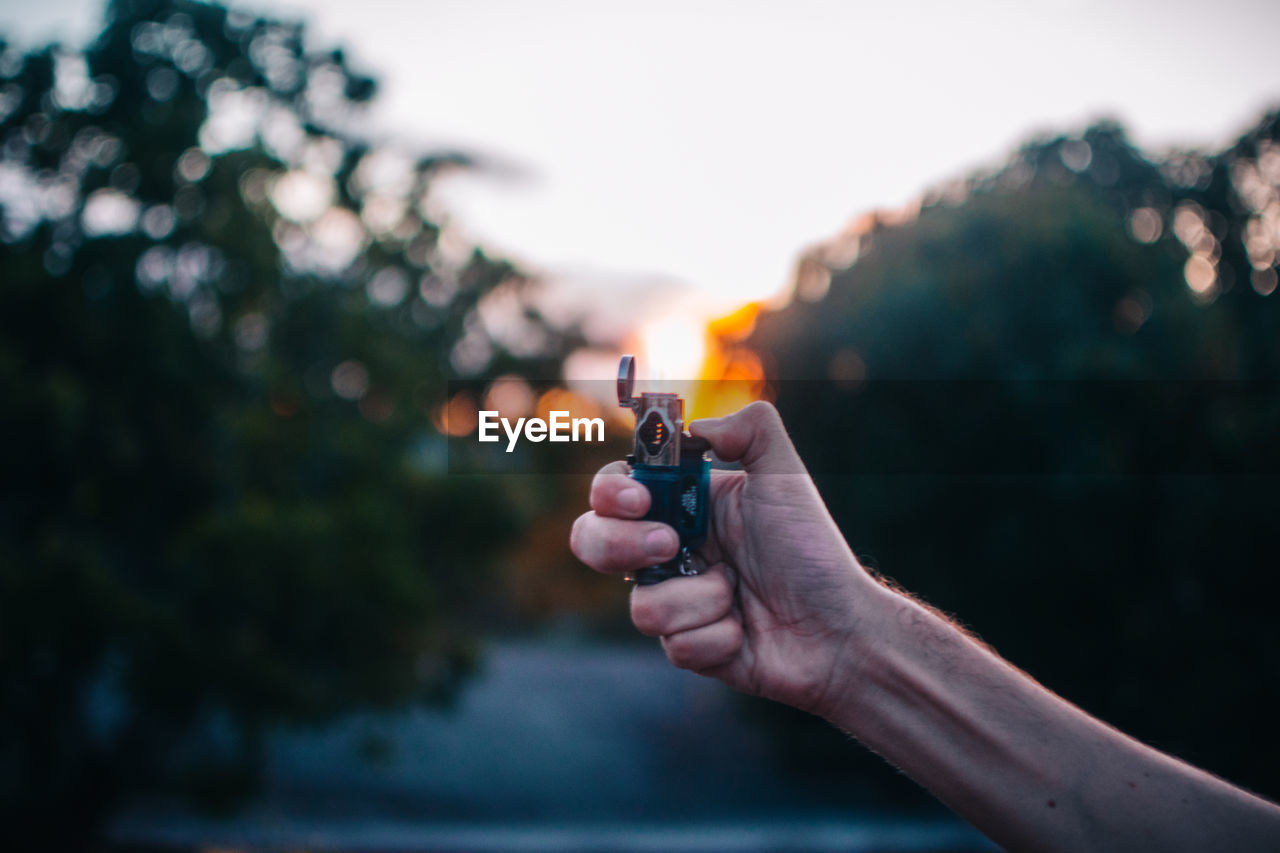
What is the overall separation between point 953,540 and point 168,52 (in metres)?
10.1

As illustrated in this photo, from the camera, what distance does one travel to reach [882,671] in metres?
1.93

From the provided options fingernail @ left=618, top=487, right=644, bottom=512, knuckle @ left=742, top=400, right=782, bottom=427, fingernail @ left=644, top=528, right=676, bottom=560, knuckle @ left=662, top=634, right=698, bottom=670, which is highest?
knuckle @ left=742, top=400, right=782, bottom=427

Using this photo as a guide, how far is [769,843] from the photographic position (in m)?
10.2

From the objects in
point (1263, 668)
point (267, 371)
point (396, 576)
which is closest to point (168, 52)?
point (267, 371)

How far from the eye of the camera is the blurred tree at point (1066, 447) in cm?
870

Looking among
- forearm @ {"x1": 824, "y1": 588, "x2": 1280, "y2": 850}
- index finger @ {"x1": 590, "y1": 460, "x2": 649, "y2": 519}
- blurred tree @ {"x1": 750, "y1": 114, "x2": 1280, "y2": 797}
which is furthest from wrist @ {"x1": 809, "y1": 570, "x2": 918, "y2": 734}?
blurred tree @ {"x1": 750, "y1": 114, "x2": 1280, "y2": 797}

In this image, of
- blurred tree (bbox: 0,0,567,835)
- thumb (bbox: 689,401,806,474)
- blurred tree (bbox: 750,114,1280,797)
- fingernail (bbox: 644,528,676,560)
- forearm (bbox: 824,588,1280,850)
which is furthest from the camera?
blurred tree (bbox: 750,114,1280,797)

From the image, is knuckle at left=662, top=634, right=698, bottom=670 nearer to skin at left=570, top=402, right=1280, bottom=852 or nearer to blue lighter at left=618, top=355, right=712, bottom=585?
skin at left=570, top=402, right=1280, bottom=852

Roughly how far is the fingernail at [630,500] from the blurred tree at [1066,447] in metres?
8.41

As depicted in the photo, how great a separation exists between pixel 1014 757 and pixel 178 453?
291 inches

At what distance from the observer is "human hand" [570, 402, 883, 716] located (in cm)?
191

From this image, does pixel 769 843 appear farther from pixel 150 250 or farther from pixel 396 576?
pixel 150 250

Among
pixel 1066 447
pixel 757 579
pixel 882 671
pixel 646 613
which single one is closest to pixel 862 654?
pixel 882 671

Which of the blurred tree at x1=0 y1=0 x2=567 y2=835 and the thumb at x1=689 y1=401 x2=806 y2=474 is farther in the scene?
the blurred tree at x1=0 y1=0 x2=567 y2=835
